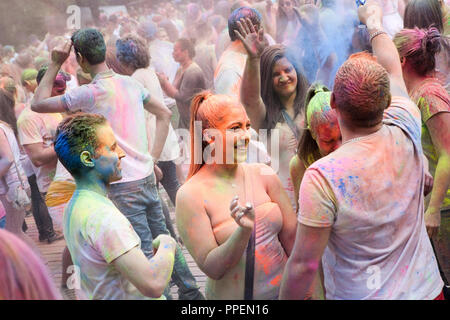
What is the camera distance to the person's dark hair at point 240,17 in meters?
3.12

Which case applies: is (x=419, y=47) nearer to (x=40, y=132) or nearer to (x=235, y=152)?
(x=235, y=152)

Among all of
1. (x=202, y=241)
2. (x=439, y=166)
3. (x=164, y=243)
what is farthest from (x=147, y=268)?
(x=439, y=166)

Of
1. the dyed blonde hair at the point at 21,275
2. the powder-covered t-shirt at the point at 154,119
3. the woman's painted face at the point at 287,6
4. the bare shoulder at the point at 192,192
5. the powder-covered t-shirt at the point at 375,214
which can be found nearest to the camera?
the dyed blonde hair at the point at 21,275

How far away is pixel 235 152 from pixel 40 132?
1407mm

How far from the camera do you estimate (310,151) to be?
8.56 ft

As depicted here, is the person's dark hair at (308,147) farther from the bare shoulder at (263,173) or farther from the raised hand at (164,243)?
the raised hand at (164,243)

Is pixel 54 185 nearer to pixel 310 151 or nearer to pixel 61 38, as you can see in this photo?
pixel 61 38

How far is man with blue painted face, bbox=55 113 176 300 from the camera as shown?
2029 millimetres

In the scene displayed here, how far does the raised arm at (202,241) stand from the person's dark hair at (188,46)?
137 centimetres

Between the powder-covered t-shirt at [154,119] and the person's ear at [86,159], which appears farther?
the powder-covered t-shirt at [154,119]

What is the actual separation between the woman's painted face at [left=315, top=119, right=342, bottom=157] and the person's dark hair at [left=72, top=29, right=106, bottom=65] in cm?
118

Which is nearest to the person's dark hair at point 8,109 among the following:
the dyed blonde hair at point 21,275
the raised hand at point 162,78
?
the raised hand at point 162,78
